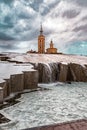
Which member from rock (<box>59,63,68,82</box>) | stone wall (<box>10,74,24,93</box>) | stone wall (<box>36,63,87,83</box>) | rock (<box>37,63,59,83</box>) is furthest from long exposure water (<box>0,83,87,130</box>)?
rock (<box>59,63,68,82</box>)

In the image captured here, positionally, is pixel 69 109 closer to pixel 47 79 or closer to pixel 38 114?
pixel 38 114

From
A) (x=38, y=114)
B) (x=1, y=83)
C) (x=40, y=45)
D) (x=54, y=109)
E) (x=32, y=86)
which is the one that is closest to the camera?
(x=38, y=114)

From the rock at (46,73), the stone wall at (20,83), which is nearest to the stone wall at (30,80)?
the stone wall at (20,83)

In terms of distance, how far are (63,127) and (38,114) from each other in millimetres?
4554

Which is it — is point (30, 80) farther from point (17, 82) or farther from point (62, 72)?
point (62, 72)

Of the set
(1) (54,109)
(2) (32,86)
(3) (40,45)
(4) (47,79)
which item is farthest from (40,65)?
(3) (40,45)

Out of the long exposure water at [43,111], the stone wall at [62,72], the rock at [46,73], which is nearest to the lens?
the long exposure water at [43,111]

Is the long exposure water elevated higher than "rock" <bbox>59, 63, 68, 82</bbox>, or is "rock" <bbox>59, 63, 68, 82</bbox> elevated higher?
"rock" <bbox>59, 63, 68, 82</bbox>

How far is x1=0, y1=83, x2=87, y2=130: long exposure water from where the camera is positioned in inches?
200

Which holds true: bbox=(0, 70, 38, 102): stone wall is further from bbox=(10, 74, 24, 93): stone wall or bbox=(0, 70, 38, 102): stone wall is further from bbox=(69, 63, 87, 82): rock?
bbox=(69, 63, 87, 82): rock

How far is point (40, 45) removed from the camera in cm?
4681

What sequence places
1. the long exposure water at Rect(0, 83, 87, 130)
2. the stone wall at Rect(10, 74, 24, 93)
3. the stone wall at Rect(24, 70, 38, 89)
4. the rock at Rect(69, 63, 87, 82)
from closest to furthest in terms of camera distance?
the long exposure water at Rect(0, 83, 87, 130)
the stone wall at Rect(10, 74, 24, 93)
the stone wall at Rect(24, 70, 38, 89)
the rock at Rect(69, 63, 87, 82)

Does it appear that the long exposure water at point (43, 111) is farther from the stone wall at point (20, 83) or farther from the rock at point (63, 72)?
the rock at point (63, 72)

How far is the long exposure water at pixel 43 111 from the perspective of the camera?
507 centimetres
